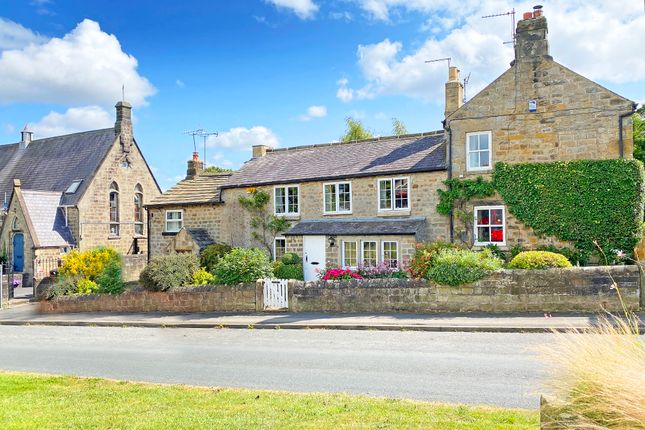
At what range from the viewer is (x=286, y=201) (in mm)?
28250

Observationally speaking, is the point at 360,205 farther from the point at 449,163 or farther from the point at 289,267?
the point at 449,163

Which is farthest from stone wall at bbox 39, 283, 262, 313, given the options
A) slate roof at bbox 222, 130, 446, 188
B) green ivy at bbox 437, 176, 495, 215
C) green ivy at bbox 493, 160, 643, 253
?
green ivy at bbox 493, 160, 643, 253

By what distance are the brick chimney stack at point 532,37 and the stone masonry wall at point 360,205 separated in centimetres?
618

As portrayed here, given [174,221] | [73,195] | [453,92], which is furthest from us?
[73,195]

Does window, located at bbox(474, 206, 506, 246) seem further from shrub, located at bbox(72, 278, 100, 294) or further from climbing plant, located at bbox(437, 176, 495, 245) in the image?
shrub, located at bbox(72, 278, 100, 294)

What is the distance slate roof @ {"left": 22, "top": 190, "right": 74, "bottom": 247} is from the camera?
112 feet

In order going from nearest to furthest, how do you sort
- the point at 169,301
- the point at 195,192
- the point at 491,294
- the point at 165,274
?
the point at 491,294 < the point at 169,301 < the point at 165,274 < the point at 195,192

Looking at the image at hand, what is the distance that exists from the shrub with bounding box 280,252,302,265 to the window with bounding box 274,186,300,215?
2730mm

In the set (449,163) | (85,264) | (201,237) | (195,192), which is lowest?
(85,264)

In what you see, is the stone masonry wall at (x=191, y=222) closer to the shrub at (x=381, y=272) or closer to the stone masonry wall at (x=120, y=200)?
the stone masonry wall at (x=120, y=200)

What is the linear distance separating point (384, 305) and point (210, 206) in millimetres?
15609

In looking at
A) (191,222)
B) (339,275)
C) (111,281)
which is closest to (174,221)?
(191,222)

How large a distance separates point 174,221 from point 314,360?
72.6 ft

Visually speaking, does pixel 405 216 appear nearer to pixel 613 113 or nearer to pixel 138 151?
pixel 613 113
